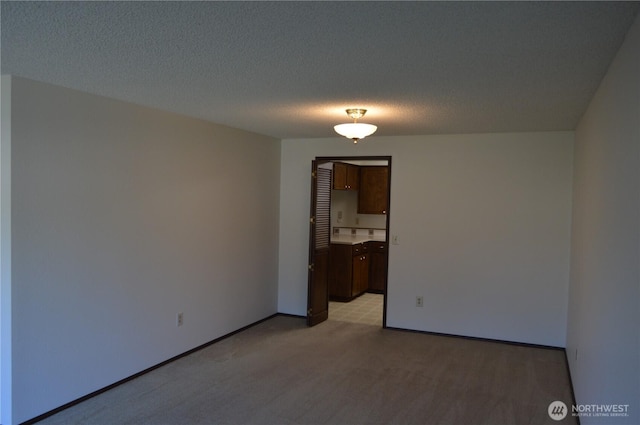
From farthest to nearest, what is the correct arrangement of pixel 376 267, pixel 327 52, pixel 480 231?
1. pixel 376 267
2. pixel 480 231
3. pixel 327 52

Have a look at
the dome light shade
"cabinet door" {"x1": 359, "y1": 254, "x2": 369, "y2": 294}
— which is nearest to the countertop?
"cabinet door" {"x1": 359, "y1": 254, "x2": 369, "y2": 294}

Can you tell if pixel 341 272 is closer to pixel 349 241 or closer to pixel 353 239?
pixel 349 241

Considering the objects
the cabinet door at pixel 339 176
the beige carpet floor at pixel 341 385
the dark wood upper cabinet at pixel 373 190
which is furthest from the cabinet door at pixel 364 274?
the beige carpet floor at pixel 341 385

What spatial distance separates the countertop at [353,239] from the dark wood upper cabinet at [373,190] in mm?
429

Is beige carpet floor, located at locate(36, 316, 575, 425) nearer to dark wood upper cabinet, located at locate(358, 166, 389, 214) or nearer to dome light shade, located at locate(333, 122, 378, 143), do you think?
dome light shade, located at locate(333, 122, 378, 143)

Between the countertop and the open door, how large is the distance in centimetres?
110

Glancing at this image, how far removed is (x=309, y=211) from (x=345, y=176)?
1.90m

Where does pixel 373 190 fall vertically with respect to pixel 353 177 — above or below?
below

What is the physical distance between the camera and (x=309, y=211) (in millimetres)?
6086

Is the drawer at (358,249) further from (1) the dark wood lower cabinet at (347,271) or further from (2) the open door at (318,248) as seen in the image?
(2) the open door at (318,248)

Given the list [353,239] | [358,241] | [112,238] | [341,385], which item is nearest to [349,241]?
[358,241]

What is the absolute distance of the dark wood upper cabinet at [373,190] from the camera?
26.9 ft

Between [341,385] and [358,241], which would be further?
[358,241]

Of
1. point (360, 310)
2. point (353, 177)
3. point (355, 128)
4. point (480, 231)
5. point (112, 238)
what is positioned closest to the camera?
point (112, 238)
